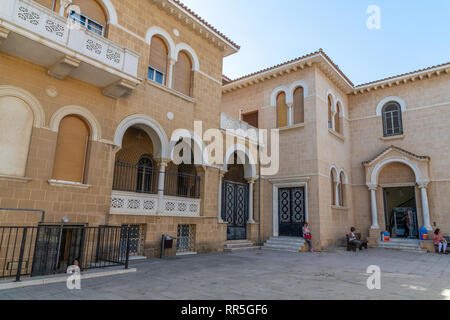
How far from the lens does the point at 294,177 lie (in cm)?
1567

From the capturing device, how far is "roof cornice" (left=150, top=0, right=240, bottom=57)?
11.7 m

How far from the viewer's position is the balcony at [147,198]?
9.81 metres

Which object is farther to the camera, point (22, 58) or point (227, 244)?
point (227, 244)

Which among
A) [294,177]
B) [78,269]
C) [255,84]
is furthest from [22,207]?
[255,84]

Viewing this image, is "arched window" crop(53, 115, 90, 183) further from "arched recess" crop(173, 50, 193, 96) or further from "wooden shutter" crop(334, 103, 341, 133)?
"wooden shutter" crop(334, 103, 341, 133)

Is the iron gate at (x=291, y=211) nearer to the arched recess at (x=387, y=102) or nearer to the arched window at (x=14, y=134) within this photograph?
the arched recess at (x=387, y=102)

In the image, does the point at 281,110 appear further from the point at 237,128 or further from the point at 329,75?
the point at 237,128

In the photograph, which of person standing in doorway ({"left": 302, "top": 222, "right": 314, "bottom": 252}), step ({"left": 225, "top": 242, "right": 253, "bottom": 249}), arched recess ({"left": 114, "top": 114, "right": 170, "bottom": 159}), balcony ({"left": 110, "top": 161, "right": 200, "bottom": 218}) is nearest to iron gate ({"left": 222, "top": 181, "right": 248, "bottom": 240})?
step ({"left": 225, "top": 242, "right": 253, "bottom": 249})

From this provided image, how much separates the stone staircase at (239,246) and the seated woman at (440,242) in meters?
8.63

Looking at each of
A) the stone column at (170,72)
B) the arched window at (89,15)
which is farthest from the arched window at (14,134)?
the stone column at (170,72)

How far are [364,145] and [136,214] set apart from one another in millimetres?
14836

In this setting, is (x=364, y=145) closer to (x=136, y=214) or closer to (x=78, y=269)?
(x=136, y=214)

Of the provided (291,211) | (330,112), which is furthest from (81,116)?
(330,112)

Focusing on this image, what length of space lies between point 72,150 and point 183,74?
5.80 m
